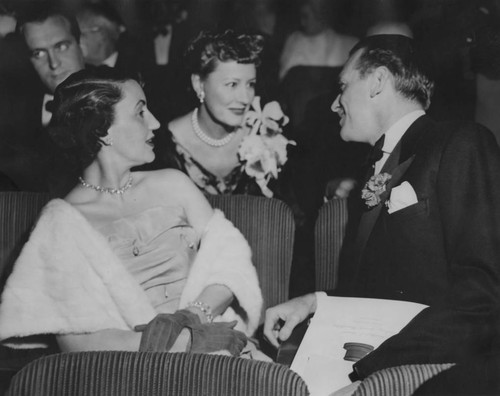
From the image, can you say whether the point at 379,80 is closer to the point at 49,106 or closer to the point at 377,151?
the point at 377,151

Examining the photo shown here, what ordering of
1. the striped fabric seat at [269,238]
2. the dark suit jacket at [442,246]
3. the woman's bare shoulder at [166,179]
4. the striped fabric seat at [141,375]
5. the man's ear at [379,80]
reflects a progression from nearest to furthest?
1. the striped fabric seat at [141,375]
2. the dark suit jacket at [442,246]
3. the man's ear at [379,80]
4. the woman's bare shoulder at [166,179]
5. the striped fabric seat at [269,238]

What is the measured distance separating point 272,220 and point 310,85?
43 centimetres

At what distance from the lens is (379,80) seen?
1717mm

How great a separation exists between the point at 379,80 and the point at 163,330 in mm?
847

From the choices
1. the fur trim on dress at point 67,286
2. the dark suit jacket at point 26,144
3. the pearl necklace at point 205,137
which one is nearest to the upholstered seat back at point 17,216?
the dark suit jacket at point 26,144

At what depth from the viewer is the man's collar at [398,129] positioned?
1.69m

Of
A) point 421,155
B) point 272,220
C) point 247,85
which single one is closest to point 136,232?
point 272,220

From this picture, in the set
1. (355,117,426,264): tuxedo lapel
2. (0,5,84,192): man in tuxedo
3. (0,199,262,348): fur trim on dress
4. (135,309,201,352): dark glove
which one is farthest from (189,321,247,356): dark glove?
(0,5,84,192): man in tuxedo

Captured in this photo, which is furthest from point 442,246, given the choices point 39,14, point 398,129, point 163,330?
point 39,14

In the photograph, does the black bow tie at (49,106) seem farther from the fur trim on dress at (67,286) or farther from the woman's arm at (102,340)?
the woman's arm at (102,340)

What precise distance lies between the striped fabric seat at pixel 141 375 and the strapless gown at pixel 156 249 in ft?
2.06

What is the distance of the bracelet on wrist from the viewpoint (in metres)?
1.76

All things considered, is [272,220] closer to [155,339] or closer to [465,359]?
[155,339]

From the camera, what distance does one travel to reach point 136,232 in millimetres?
1790
